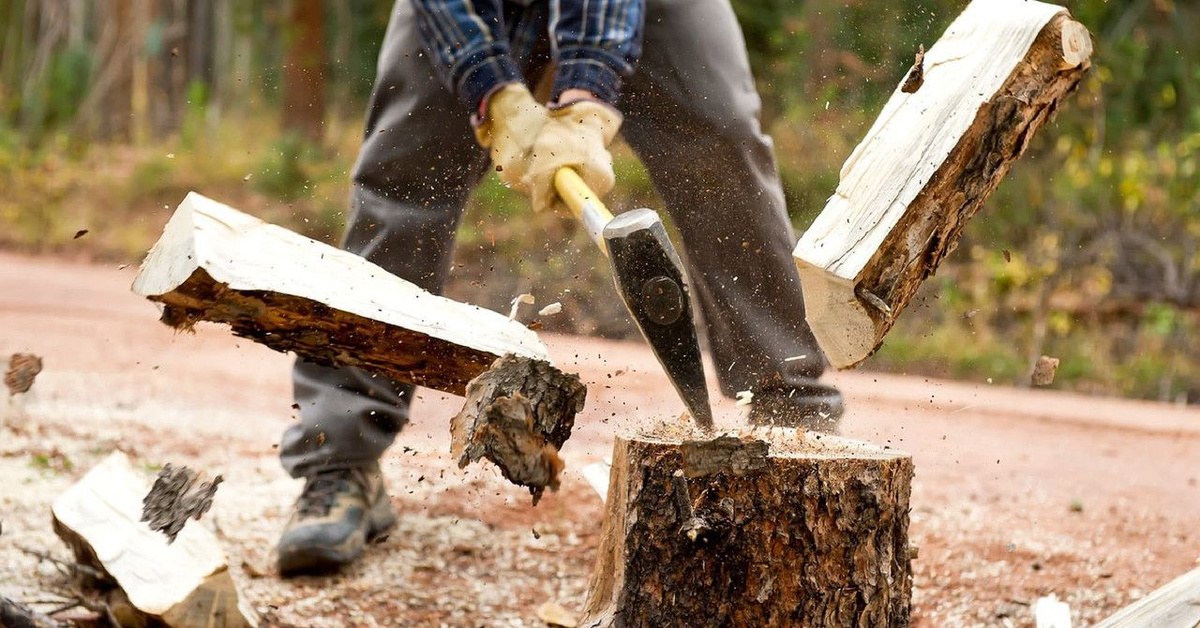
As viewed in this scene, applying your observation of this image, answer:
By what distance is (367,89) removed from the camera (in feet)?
38.1

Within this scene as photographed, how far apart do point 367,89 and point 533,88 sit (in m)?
9.22

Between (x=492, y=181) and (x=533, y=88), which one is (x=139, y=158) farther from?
(x=533, y=88)

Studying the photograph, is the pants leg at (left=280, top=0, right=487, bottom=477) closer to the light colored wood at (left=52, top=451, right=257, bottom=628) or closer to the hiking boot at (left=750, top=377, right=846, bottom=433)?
the light colored wood at (left=52, top=451, right=257, bottom=628)

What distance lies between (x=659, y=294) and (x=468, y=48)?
91 cm

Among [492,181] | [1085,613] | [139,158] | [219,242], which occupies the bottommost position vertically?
[139,158]

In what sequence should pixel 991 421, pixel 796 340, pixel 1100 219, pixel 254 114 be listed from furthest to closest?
pixel 254 114, pixel 1100 219, pixel 991 421, pixel 796 340

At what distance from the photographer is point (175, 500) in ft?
6.09

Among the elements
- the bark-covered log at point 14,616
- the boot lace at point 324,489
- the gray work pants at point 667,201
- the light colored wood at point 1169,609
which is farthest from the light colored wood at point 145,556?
the light colored wood at point 1169,609

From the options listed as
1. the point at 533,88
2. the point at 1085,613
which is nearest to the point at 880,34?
the point at 533,88

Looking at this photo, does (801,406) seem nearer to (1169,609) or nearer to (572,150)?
(572,150)

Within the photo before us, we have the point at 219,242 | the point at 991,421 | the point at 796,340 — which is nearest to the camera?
the point at 219,242

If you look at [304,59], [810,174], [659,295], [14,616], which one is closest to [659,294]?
[659,295]

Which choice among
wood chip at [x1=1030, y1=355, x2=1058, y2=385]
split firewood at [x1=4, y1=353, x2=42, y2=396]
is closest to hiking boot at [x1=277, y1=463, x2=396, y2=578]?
split firewood at [x1=4, y1=353, x2=42, y2=396]

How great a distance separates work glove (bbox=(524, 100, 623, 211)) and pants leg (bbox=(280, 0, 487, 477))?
0.34 metres
